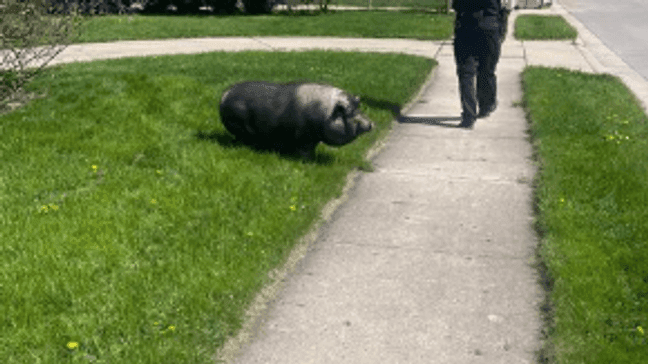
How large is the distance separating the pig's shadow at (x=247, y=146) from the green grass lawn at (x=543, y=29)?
36.7ft

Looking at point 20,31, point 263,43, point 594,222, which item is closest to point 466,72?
point 594,222

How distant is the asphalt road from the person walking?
193 inches

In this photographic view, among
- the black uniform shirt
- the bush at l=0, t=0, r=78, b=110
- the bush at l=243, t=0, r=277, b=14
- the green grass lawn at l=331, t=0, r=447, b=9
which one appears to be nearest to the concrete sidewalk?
the black uniform shirt

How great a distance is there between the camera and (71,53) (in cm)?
1301

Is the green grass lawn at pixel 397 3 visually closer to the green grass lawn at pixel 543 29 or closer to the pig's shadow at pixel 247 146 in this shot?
the green grass lawn at pixel 543 29

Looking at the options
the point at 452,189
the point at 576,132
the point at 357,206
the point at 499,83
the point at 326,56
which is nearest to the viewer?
the point at 357,206

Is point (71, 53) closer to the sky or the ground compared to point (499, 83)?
closer to the sky

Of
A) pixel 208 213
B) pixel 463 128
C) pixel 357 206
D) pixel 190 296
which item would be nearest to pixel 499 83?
pixel 463 128

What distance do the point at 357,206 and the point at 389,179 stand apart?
83 cm

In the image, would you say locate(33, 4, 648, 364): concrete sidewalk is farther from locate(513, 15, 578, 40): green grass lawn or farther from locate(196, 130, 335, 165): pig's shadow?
locate(513, 15, 578, 40): green grass lawn

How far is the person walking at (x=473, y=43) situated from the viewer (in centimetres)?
795

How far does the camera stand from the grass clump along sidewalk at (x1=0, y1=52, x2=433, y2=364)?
3.62m

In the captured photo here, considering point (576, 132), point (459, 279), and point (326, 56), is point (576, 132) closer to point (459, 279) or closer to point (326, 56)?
point (459, 279)

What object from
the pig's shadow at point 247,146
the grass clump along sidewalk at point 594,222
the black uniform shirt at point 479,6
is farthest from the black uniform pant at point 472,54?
the pig's shadow at point 247,146
